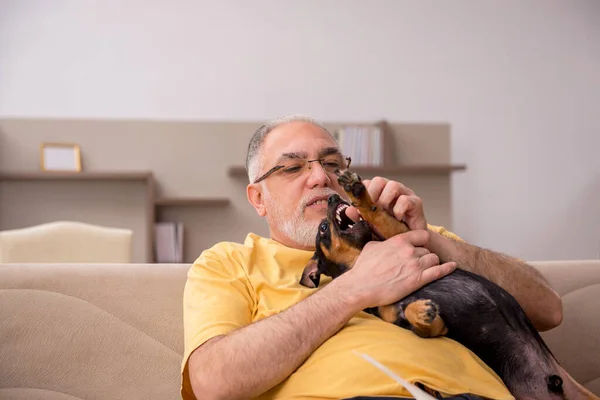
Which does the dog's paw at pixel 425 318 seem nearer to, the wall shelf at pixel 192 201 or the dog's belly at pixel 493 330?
the dog's belly at pixel 493 330

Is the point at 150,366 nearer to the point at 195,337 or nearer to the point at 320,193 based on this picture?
the point at 195,337

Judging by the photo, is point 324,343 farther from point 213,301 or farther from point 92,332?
point 92,332

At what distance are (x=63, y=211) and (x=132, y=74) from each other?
116cm

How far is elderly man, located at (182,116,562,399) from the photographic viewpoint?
1277mm

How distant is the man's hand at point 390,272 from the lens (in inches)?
53.4

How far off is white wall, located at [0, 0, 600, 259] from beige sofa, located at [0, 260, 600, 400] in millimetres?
3327

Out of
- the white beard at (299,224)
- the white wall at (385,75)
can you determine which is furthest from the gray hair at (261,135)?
the white wall at (385,75)

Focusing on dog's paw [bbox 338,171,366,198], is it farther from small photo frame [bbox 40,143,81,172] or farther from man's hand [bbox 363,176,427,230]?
small photo frame [bbox 40,143,81,172]

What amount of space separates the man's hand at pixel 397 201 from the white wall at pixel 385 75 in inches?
144

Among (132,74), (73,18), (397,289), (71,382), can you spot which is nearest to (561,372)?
(397,289)

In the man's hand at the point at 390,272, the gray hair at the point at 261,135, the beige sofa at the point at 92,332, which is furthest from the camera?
the gray hair at the point at 261,135

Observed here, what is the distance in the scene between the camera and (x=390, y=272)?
1.37 metres

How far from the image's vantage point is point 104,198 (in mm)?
4617

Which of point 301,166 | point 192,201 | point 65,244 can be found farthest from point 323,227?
point 192,201
